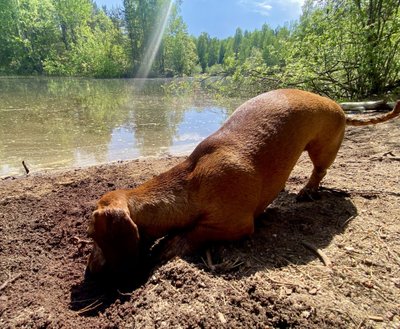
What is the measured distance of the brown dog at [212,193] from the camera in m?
2.35

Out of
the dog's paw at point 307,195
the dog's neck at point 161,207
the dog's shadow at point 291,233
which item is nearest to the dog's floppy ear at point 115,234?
the dog's neck at point 161,207

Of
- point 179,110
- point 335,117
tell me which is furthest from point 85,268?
point 179,110

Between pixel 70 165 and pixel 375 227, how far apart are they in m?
6.41

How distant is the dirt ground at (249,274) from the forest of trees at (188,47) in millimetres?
7347

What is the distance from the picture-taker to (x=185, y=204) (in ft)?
8.50

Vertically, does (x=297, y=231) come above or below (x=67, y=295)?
above

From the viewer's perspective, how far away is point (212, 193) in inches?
100.0

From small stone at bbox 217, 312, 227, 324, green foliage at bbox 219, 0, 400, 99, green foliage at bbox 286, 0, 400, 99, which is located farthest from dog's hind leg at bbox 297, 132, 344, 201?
green foliage at bbox 286, 0, 400, 99

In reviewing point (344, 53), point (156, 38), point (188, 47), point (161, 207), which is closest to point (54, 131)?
point (161, 207)

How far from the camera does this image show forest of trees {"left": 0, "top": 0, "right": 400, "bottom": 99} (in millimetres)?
9531

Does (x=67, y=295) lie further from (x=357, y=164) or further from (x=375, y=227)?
(x=357, y=164)

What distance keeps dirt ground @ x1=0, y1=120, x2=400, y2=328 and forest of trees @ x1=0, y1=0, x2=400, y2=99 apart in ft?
24.1

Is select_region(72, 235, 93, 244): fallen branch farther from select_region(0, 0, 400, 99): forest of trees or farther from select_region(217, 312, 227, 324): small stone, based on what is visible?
select_region(0, 0, 400, 99): forest of trees

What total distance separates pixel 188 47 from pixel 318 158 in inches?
3028
